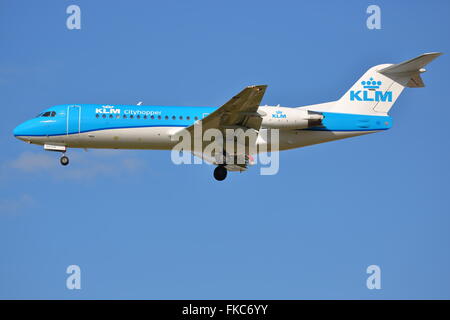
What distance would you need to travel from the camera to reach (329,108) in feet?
127

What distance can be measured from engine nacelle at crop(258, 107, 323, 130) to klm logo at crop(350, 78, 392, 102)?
11.8ft

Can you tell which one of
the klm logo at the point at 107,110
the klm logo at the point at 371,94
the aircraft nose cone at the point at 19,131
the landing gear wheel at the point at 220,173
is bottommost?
the landing gear wheel at the point at 220,173

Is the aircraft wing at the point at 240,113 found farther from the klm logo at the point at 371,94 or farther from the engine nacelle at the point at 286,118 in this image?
the klm logo at the point at 371,94

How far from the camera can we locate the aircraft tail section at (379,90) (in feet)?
126

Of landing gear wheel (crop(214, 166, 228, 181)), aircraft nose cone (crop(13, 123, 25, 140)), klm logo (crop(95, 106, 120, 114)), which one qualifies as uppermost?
klm logo (crop(95, 106, 120, 114))

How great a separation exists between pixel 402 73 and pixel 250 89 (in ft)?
29.5

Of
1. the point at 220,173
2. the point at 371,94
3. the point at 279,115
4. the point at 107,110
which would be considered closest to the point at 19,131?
Answer: the point at 107,110

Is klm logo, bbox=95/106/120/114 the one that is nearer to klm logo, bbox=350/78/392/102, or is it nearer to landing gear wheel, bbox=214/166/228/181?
landing gear wheel, bbox=214/166/228/181

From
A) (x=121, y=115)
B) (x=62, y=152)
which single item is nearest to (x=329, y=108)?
(x=121, y=115)

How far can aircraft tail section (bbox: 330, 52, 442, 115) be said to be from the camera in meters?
Result: 38.3

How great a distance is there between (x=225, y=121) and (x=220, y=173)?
134 inches

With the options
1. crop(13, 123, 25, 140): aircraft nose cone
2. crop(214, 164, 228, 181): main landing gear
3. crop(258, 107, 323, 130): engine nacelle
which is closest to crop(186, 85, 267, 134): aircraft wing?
crop(258, 107, 323, 130): engine nacelle

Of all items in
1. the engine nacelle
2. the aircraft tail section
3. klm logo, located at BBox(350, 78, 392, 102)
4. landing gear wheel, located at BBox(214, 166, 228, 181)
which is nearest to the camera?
the engine nacelle

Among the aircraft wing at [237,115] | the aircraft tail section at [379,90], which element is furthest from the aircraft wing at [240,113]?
the aircraft tail section at [379,90]
